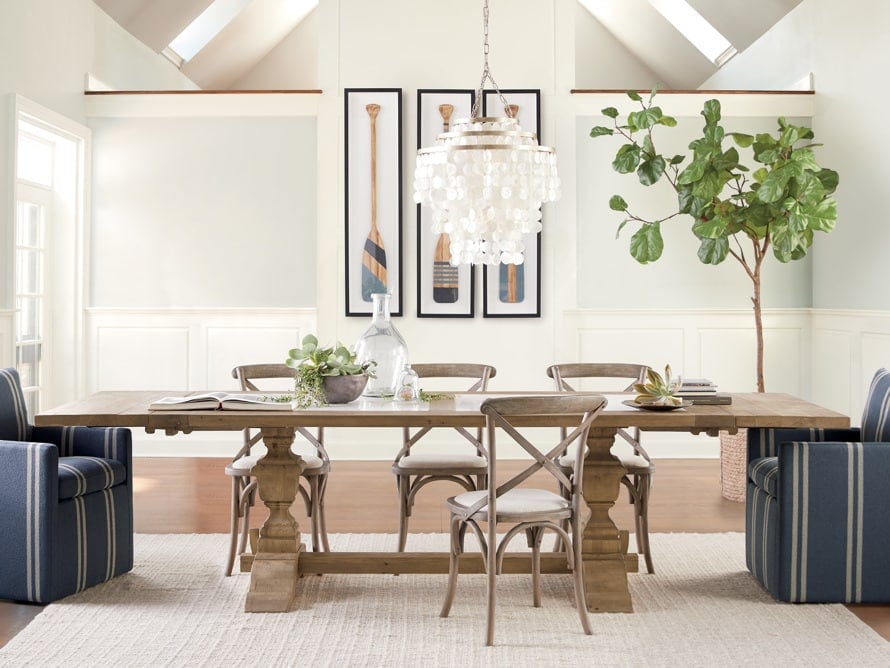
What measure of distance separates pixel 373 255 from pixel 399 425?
319cm

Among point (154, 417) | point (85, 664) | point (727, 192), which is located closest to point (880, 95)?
point (727, 192)

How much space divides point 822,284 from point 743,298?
0.49 meters

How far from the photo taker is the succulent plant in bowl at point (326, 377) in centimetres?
350

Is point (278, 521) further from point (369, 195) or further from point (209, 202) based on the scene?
point (209, 202)

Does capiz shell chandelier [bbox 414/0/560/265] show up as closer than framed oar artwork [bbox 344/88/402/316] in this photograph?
Yes

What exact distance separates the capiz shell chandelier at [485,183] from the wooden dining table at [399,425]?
1.99ft

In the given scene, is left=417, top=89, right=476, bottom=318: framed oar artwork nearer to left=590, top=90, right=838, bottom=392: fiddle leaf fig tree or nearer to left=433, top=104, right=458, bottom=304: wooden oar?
left=433, top=104, right=458, bottom=304: wooden oar

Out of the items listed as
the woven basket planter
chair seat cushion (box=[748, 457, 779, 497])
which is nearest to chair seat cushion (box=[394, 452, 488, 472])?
chair seat cushion (box=[748, 457, 779, 497])

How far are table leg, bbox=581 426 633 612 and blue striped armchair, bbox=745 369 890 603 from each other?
1.82 ft

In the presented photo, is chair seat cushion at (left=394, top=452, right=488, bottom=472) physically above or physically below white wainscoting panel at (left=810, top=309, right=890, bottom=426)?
below

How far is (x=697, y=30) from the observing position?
301 inches

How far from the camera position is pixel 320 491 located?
3.96m

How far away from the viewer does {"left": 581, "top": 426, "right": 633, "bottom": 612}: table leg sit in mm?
3441

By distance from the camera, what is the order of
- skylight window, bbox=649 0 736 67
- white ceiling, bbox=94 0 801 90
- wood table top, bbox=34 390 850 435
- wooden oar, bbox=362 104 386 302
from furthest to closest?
skylight window, bbox=649 0 736 67, white ceiling, bbox=94 0 801 90, wooden oar, bbox=362 104 386 302, wood table top, bbox=34 390 850 435
